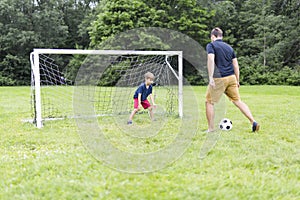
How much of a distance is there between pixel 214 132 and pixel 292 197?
94.8 inches

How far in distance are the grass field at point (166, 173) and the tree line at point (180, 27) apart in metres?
14.8

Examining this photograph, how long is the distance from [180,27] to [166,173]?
1838cm

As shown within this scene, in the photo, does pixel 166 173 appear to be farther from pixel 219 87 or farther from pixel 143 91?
pixel 143 91

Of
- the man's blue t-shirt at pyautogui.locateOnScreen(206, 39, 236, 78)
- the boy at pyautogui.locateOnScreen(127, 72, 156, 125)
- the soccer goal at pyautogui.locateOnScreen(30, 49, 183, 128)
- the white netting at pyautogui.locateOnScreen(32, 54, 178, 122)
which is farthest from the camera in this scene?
the white netting at pyautogui.locateOnScreen(32, 54, 178, 122)

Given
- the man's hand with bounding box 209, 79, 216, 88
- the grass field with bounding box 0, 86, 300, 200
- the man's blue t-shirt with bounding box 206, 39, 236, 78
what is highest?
the man's blue t-shirt with bounding box 206, 39, 236, 78

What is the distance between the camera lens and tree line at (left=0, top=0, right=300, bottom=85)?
64.9ft

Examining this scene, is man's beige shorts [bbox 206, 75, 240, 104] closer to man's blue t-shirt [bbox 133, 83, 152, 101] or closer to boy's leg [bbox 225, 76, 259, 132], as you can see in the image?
boy's leg [bbox 225, 76, 259, 132]

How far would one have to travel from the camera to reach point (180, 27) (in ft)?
67.3

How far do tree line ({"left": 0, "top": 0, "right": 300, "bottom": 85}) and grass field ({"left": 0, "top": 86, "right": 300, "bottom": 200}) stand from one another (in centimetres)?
1476

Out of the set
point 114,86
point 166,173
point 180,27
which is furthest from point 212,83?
point 180,27

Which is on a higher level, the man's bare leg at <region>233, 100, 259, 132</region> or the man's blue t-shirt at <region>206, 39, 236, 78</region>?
the man's blue t-shirt at <region>206, 39, 236, 78</region>

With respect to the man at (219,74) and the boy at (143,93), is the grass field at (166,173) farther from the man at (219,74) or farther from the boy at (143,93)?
the boy at (143,93)

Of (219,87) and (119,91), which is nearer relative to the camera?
(219,87)

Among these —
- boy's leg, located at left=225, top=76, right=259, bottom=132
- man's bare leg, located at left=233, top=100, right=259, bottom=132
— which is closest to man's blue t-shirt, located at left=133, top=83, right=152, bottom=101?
boy's leg, located at left=225, top=76, right=259, bottom=132
